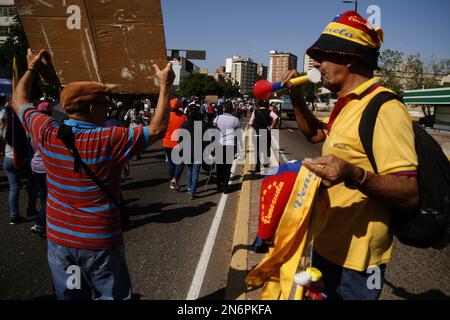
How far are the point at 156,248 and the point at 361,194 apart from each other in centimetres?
360

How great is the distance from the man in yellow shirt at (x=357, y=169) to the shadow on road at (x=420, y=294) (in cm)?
216

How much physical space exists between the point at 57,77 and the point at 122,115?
7.77 meters

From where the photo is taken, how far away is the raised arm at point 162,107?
6.89ft

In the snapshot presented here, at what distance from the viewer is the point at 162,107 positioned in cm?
213

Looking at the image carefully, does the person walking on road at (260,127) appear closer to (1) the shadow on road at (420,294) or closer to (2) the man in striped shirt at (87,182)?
(1) the shadow on road at (420,294)

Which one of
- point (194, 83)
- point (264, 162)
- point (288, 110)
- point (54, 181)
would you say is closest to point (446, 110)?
point (288, 110)

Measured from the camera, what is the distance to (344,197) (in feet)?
5.71

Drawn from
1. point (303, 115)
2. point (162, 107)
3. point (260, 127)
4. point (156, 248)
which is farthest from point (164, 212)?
point (260, 127)

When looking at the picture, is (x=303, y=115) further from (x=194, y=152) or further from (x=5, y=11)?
(x=5, y=11)

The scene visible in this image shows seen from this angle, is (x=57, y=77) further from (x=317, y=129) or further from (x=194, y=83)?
(x=194, y=83)

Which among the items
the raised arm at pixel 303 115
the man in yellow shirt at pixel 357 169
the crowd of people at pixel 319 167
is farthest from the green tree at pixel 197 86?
the man in yellow shirt at pixel 357 169

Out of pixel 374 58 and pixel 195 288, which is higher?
pixel 374 58

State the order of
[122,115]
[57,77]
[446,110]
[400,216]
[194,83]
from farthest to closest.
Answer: [194,83] < [446,110] < [122,115] < [57,77] < [400,216]

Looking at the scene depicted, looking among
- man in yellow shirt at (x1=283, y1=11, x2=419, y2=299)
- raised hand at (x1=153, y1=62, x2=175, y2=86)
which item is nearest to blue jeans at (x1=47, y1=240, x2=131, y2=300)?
raised hand at (x1=153, y1=62, x2=175, y2=86)
